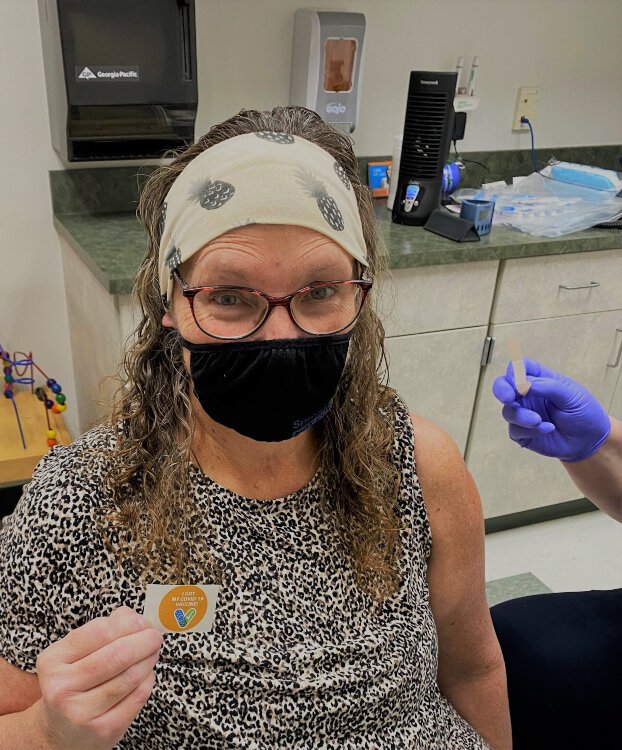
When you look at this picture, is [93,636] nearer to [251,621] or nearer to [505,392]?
[251,621]

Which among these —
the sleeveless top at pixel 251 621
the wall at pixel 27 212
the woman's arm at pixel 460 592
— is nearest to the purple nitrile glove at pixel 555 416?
the woman's arm at pixel 460 592

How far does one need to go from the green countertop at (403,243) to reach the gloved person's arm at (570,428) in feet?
2.23

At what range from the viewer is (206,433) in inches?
41.6

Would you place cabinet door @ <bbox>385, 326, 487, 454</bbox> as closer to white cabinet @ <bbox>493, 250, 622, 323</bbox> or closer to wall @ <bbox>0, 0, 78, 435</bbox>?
white cabinet @ <bbox>493, 250, 622, 323</bbox>

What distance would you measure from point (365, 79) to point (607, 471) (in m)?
1.59

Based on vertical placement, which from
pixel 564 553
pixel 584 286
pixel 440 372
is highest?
pixel 584 286

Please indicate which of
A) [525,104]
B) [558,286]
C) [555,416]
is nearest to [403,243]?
[558,286]

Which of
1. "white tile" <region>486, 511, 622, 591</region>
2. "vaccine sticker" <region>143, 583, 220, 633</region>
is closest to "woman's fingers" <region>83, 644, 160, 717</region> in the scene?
"vaccine sticker" <region>143, 583, 220, 633</region>

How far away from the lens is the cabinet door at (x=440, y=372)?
2129 millimetres

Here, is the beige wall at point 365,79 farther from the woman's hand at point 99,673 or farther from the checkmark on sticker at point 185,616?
the woman's hand at point 99,673

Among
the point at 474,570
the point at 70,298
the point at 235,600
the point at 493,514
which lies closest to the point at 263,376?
the point at 235,600

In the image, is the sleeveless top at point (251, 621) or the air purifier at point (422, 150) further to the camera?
the air purifier at point (422, 150)

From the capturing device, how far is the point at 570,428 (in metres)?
1.31

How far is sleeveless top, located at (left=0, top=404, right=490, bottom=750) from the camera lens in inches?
36.7
